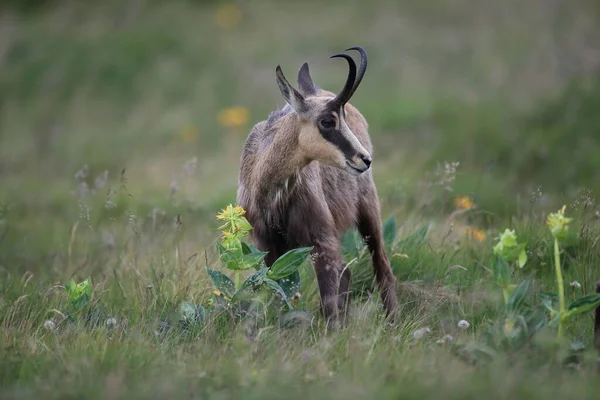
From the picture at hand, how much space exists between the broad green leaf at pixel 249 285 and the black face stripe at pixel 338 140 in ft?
3.16

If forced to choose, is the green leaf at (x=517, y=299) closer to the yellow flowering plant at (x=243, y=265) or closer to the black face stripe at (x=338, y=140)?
the yellow flowering plant at (x=243, y=265)

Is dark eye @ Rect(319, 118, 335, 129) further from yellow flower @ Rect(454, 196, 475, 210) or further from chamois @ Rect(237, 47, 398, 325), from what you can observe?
yellow flower @ Rect(454, 196, 475, 210)

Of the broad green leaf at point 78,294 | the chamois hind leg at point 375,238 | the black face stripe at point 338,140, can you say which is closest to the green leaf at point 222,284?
the broad green leaf at point 78,294

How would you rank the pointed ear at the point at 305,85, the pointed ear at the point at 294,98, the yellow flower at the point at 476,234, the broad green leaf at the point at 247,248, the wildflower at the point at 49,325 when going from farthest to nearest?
the yellow flower at the point at 476,234, the pointed ear at the point at 305,85, the pointed ear at the point at 294,98, the broad green leaf at the point at 247,248, the wildflower at the point at 49,325

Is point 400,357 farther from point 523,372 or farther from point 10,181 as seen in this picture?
A: point 10,181

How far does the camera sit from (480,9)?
15.1 m

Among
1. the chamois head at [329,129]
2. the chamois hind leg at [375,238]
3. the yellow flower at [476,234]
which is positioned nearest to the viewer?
the chamois head at [329,129]

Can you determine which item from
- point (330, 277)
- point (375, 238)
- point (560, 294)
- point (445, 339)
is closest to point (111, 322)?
point (330, 277)

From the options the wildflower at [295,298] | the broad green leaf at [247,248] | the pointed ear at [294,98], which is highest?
the pointed ear at [294,98]

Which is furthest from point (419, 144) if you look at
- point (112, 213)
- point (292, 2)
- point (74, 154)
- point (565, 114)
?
point (292, 2)

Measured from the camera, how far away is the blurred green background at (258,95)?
9.33 m

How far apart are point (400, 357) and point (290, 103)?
6.54 feet

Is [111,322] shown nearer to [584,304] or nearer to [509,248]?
[509,248]

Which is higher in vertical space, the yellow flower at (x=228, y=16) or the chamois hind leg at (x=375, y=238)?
the yellow flower at (x=228, y=16)
